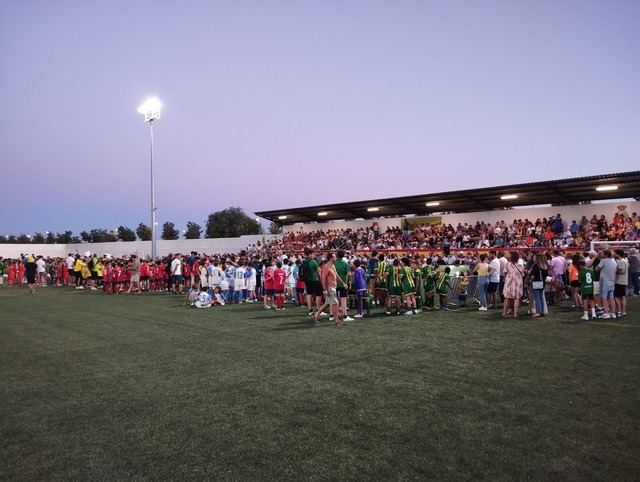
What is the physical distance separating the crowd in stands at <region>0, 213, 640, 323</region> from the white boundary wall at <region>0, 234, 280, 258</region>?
10.4 metres

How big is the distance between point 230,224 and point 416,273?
5135 centimetres

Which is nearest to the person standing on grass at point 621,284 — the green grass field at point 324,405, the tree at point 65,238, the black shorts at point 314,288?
the green grass field at point 324,405

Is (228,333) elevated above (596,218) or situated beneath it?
situated beneath

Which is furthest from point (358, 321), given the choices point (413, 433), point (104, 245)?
point (104, 245)

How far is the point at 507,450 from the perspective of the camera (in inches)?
171

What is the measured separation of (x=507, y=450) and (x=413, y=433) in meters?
0.91

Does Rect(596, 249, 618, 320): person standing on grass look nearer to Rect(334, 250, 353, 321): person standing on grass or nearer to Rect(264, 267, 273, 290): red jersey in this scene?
Rect(334, 250, 353, 321): person standing on grass

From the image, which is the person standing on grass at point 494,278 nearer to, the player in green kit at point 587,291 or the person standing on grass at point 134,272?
the player in green kit at point 587,291

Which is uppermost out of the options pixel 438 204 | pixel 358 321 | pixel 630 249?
pixel 438 204

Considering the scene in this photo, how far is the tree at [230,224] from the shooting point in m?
60.7

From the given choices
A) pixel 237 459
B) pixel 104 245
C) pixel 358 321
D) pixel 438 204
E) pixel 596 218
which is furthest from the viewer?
pixel 104 245

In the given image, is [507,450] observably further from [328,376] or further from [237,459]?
[328,376]

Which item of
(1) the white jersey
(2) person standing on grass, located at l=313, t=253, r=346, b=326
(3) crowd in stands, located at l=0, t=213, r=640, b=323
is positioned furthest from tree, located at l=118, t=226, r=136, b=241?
(2) person standing on grass, located at l=313, t=253, r=346, b=326

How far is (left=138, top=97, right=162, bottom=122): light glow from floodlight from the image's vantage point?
111 ft
